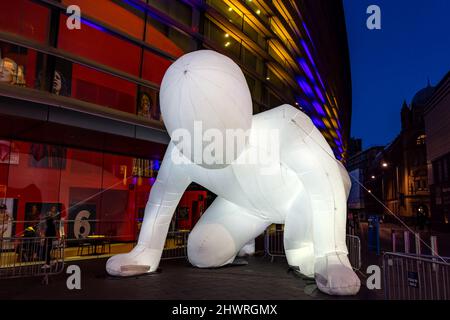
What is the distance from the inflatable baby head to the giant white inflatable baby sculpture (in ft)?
0.04

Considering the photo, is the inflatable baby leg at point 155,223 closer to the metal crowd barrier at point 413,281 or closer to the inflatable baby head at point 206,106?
the inflatable baby head at point 206,106

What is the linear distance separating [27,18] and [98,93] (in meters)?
2.28

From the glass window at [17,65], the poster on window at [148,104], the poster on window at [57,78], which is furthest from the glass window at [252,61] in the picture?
the glass window at [17,65]

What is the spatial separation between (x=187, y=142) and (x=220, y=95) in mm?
656

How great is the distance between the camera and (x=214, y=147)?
170 inches

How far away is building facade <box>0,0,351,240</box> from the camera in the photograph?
8352 millimetres

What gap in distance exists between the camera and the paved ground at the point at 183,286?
16.6 feet

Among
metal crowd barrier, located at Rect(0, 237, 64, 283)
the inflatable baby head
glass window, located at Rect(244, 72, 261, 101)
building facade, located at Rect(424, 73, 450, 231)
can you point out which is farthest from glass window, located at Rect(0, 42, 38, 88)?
building facade, located at Rect(424, 73, 450, 231)

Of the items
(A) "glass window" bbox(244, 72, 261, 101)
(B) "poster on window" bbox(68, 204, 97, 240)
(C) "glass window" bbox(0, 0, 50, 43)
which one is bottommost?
(B) "poster on window" bbox(68, 204, 97, 240)

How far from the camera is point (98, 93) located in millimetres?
9797

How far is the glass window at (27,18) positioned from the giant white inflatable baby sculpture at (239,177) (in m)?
5.07

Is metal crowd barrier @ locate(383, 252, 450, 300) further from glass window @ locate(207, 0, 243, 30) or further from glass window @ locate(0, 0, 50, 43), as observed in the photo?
glass window @ locate(207, 0, 243, 30)

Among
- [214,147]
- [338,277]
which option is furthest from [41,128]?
[338,277]
